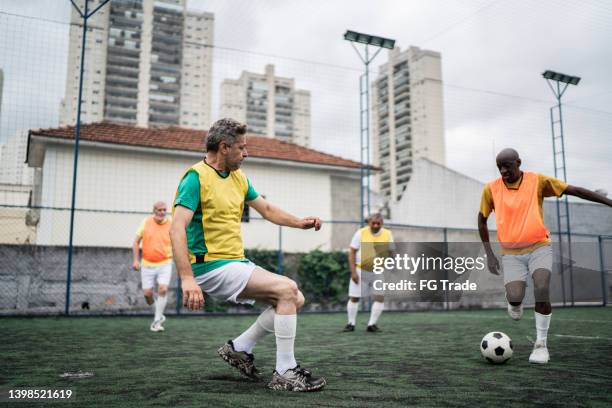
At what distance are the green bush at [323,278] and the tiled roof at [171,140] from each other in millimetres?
6262

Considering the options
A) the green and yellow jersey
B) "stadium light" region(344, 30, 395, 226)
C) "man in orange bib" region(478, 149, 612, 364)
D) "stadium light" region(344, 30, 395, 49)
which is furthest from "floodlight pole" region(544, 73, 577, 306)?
the green and yellow jersey

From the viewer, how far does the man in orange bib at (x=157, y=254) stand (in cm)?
841

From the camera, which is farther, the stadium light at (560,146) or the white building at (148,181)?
the stadium light at (560,146)

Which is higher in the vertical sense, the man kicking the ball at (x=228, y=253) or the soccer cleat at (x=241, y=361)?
the man kicking the ball at (x=228, y=253)

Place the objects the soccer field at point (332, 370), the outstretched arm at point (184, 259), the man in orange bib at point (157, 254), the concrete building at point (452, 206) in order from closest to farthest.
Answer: the outstretched arm at point (184, 259)
the soccer field at point (332, 370)
the man in orange bib at point (157, 254)
the concrete building at point (452, 206)

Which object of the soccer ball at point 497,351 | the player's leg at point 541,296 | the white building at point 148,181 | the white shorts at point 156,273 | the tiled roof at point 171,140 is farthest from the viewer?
the tiled roof at point 171,140

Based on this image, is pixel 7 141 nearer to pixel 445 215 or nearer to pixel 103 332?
pixel 103 332

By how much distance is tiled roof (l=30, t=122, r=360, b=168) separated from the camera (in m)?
18.1

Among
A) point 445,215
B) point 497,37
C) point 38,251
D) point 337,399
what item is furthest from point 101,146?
point 337,399

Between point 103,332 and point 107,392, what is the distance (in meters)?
4.96

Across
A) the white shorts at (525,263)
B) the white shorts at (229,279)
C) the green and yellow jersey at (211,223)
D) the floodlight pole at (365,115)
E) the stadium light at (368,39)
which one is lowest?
the white shorts at (229,279)

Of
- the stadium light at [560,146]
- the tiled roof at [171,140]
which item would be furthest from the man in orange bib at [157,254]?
the stadium light at [560,146]

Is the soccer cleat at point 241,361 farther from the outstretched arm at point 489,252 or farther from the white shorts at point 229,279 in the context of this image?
the outstretched arm at point 489,252

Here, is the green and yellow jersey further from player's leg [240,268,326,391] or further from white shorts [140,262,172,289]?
white shorts [140,262,172,289]
